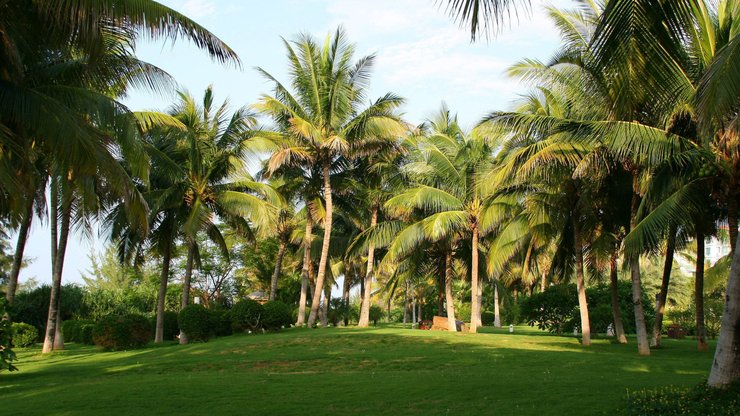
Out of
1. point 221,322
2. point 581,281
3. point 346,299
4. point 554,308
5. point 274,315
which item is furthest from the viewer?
point 346,299

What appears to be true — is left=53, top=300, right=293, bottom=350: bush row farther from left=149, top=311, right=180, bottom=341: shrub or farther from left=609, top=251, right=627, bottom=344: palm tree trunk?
left=609, top=251, right=627, bottom=344: palm tree trunk

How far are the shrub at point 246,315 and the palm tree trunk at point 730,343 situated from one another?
1928 cm

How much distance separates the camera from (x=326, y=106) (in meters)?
28.2

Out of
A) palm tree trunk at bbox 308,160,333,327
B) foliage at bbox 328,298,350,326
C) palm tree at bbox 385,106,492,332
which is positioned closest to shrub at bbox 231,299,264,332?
palm tree trunk at bbox 308,160,333,327

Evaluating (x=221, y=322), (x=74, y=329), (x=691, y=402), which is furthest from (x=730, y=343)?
(x=74, y=329)

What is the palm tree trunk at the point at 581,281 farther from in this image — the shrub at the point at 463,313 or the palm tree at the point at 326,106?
the shrub at the point at 463,313

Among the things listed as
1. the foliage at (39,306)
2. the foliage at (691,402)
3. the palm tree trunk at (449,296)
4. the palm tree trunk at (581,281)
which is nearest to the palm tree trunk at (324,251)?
the palm tree trunk at (449,296)

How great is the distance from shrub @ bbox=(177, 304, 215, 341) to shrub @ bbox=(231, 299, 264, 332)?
966mm

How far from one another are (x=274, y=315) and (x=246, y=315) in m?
1.12

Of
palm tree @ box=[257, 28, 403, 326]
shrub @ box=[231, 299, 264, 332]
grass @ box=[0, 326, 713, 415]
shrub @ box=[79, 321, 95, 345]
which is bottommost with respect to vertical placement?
grass @ box=[0, 326, 713, 415]

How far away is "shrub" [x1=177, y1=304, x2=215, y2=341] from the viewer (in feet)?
81.0

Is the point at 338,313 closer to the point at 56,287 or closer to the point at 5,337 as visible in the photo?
the point at 56,287

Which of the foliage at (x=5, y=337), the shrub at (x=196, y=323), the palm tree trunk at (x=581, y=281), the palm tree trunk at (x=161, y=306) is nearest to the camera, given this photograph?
the foliage at (x=5, y=337)

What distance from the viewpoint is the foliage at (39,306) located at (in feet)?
111
